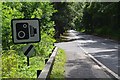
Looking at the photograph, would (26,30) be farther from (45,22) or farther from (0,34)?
(45,22)

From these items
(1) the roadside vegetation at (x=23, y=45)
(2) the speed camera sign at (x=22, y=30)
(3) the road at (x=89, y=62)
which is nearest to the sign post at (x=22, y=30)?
(2) the speed camera sign at (x=22, y=30)

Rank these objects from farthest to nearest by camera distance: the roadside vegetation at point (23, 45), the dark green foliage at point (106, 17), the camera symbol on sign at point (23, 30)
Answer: the dark green foliage at point (106, 17) < the roadside vegetation at point (23, 45) < the camera symbol on sign at point (23, 30)

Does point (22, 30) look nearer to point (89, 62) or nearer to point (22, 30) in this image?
point (22, 30)

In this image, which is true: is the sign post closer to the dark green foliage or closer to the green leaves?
the green leaves

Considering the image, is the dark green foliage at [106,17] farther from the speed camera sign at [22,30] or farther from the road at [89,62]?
the speed camera sign at [22,30]

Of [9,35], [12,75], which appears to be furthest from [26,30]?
[9,35]

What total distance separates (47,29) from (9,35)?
368 inches

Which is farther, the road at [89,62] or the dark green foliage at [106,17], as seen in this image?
the dark green foliage at [106,17]

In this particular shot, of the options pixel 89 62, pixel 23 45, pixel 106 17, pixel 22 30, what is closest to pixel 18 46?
pixel 23 45

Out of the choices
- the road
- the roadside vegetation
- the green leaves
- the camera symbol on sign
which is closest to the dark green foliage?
the roadside vegetation

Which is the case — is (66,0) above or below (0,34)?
above

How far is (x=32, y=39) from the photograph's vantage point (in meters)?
8.32

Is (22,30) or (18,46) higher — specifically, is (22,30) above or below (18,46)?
above

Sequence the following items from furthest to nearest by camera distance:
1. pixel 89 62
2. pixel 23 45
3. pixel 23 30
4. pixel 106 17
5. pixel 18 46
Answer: pixel 106 17 → pixel 89 62 → pixel 18 46 → pixel 23 45 → pixel 23 30
